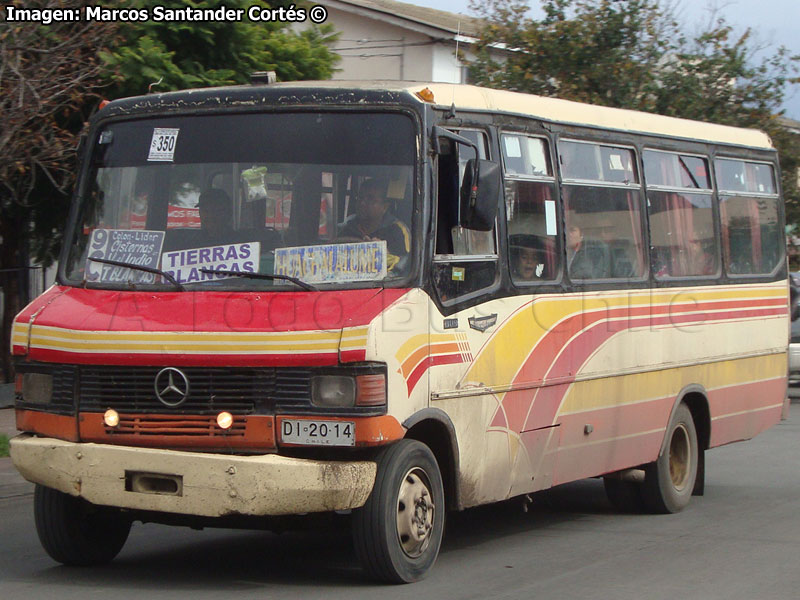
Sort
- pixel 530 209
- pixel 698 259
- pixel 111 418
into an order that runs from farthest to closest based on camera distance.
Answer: pixel 698 259
pixel 530 209
pixel 111 418

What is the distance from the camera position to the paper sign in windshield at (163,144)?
7.36 meters

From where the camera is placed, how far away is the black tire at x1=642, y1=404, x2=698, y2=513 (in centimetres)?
981

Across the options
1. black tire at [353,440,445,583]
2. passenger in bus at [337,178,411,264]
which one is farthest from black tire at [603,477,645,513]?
passenger in bus at [337,178,411,264]

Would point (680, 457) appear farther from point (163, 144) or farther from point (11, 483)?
point (11, 483)

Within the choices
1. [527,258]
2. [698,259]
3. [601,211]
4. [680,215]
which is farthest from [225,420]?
[698,259]

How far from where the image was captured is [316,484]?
20.7 ft

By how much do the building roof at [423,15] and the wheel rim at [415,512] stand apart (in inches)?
714

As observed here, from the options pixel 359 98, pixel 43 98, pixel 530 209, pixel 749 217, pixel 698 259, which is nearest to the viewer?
pixel 359 98

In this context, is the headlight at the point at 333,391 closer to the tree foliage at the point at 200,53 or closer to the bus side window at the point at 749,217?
the bus side window at the point at 749,217

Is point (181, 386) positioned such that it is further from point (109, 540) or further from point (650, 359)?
point (650, 359)

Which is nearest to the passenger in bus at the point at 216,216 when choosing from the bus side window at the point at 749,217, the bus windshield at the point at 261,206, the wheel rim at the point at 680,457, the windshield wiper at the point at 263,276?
the bus windshield at the point at 261,206

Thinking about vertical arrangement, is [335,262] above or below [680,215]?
below

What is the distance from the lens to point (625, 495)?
10008mm

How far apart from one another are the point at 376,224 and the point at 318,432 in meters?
1.20
